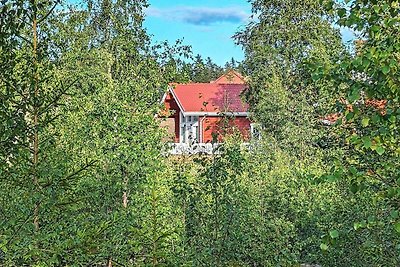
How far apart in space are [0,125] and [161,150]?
378 cm

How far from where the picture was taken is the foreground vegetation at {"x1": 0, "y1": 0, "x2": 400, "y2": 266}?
2.86 metres

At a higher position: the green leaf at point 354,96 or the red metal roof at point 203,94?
the red metal roof at point 203,94

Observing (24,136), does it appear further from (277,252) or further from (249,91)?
(249,91)

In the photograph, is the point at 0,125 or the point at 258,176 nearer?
the point at 0,125

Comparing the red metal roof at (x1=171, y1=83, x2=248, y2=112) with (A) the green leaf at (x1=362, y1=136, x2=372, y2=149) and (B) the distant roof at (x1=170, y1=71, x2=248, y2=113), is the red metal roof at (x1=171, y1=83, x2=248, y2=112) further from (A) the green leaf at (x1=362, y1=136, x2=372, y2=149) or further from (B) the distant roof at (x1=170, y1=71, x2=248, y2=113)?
(A) the green leaf at (x1=362, y1=136, x2=372, y2=149)

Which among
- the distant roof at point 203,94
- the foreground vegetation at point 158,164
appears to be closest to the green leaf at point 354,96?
the foreground vegetation at point 158,164

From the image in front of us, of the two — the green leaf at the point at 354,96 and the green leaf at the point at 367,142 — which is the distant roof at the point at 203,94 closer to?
the green leaf at the point at 354,96

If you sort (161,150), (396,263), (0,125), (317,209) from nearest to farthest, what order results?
(0,125), (396,263), (161,150), (317,209)

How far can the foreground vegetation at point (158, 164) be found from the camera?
2859 millimetres

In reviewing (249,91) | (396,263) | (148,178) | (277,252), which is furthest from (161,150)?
(249,91)

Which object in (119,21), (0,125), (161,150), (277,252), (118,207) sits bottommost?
(277,252)

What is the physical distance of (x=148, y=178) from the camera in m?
6.26

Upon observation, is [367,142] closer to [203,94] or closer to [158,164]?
[158,164]

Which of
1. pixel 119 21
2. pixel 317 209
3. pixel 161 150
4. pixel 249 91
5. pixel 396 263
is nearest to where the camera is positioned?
pixel 396 263
